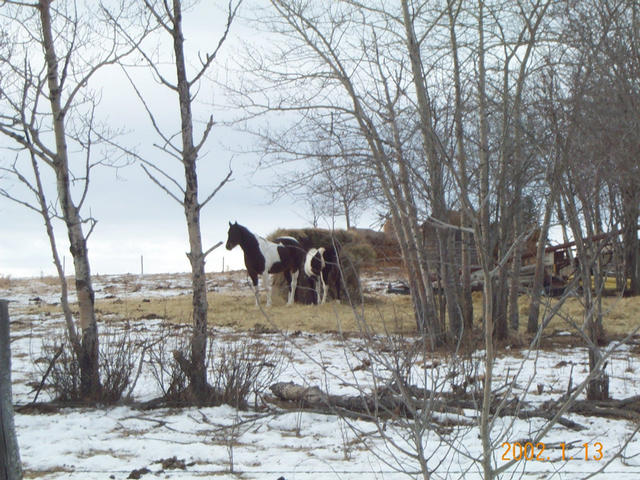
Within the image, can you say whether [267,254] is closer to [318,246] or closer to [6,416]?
[318,246]

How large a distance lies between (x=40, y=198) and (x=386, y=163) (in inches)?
149

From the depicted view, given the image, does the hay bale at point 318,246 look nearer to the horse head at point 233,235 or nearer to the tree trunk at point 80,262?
the horse head at point 233,235

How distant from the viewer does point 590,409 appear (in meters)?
5.72

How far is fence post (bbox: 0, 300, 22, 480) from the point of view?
315cm

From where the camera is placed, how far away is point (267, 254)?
15484 mm

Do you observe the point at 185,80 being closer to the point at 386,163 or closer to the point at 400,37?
the point at 386,163

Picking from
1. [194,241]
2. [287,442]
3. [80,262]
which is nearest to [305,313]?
[80,262]

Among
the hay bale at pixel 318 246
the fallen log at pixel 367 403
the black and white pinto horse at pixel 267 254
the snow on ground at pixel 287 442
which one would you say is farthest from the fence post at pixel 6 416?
the hay bale at pixel 318 246

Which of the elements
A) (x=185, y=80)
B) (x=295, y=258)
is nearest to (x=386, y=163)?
(x=185, y=80)

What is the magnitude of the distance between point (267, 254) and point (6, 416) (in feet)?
40.3

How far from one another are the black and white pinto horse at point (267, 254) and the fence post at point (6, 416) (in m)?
11.4

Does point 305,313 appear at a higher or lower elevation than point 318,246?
lower

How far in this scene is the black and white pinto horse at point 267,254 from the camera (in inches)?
590

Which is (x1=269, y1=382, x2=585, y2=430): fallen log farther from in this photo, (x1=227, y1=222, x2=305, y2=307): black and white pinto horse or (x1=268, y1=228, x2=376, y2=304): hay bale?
(x1=268, y1=228, x2=376, y2=304): hay bale
